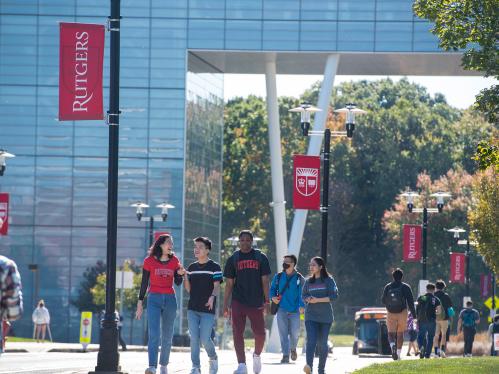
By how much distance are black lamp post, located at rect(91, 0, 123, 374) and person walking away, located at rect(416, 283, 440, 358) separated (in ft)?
38.6

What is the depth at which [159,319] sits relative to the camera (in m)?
18.7

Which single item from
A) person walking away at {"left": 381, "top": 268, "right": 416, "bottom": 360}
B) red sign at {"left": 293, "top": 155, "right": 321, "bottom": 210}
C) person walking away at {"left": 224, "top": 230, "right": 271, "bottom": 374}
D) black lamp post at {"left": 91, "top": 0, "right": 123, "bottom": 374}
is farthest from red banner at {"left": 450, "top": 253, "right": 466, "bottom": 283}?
person walking away at {"left": 224, "top": 230, "right": 271, "bottom": 374}

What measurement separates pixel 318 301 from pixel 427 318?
452 inches

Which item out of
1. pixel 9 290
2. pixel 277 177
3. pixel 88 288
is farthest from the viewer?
pixel 88 288

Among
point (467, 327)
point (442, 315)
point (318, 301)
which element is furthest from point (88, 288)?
point (318, 301)

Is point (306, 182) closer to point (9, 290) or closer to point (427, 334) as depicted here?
point (427, 334)

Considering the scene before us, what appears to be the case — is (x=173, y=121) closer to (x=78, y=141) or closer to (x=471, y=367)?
(x=78, y=141)

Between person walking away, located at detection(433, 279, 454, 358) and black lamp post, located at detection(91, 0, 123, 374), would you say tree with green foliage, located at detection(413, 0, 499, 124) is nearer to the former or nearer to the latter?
black lamp post, located at detection(91, 0, 123, 374)

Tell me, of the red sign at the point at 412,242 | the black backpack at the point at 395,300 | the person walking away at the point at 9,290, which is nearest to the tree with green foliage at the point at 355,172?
the red sign at the point at 412,242

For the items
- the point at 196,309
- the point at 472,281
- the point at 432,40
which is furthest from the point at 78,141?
the point at 196,309

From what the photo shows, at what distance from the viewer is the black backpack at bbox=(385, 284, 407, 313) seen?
27594 millimetres

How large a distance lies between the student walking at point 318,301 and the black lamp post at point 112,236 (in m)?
2.65

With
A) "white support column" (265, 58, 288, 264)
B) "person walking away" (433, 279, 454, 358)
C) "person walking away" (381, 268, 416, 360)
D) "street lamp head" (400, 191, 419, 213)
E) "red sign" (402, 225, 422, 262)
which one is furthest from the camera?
"white support column" (265, 58, 288, 264)

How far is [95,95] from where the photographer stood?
21750 millimetres
